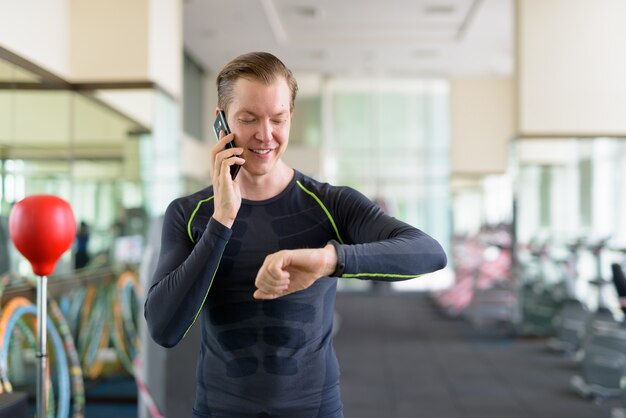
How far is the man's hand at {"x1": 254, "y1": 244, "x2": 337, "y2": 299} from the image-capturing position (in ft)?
3.52

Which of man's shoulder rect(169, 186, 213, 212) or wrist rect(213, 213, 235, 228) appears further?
man's shoulder rect(169, 186, 213, 212)

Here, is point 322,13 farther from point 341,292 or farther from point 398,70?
point 341,292

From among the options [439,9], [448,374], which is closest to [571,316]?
[448,374]

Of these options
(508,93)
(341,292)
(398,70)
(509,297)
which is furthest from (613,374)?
(398,70)

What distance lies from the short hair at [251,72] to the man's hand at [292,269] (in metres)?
0.34

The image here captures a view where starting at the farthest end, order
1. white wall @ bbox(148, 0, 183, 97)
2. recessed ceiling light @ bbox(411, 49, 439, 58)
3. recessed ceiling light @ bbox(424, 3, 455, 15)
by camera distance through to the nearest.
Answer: recessed ceiling light @ bbox(411, 49, 439, 58) → recessed ceiling light @ bbox(424, 3, 455, 15) → white wall @ bbox(148, 0, 183, 97)

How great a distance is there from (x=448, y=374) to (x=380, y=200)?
5972 millimetres

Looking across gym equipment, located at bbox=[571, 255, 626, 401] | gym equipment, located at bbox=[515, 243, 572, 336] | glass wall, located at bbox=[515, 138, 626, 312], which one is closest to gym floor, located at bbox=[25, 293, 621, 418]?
gym equipment, located at bbox=[571, 255, 626, 401]

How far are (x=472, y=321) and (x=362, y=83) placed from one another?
23.6 ft

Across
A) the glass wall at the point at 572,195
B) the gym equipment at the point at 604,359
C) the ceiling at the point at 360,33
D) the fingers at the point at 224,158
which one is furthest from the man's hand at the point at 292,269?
the ceiling at the point at 360,33

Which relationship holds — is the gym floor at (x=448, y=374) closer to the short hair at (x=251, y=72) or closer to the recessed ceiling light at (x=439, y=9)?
the short hair at (x=251, y=72)

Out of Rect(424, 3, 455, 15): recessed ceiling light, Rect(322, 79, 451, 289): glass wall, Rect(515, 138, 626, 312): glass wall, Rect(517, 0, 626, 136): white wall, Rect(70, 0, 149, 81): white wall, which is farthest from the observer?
Rect(322, 79, 451, 289): glass wall

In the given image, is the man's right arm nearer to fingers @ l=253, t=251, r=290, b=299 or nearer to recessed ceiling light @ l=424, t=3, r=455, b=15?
fingers @ l=253, t=251, r=290, b=299

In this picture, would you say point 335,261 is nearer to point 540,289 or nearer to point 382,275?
point 382,275
